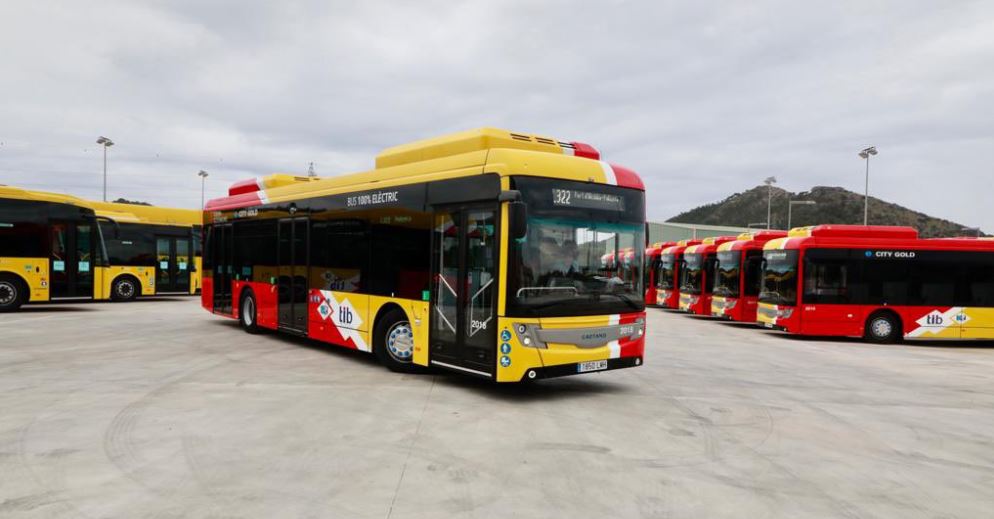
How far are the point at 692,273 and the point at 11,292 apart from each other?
23111 millimetres

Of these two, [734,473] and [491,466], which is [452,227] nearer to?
[491,466]

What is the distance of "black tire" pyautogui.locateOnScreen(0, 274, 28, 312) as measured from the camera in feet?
59.8

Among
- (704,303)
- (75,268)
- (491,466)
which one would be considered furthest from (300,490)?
(704,303)

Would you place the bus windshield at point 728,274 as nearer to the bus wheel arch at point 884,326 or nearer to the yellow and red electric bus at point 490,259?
the bus wheel arch at point 884,326

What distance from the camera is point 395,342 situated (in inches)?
391

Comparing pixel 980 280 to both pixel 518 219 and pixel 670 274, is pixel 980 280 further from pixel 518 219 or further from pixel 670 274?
pixel 518 219

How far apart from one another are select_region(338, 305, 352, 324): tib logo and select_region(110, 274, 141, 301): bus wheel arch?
18.2 m

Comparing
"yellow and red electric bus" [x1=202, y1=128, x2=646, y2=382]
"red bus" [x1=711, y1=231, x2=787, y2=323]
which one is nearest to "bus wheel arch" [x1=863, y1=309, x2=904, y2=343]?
"red bus" [x1=711, y1=231, x2=787, y2=323]

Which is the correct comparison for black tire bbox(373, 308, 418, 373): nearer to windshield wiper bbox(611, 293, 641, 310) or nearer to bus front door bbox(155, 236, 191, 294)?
windshield wiper bbox(611, 293, 641, 310)

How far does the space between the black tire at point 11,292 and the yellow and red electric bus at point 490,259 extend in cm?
1278

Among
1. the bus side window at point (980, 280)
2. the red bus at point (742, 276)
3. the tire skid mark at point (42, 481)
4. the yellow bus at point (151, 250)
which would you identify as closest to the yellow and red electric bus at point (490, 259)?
the tire skid mark at point (42, 481)

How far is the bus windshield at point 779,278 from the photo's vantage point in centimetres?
1811

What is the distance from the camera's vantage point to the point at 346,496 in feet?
15.5

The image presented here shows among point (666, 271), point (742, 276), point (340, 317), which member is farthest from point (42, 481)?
point (666, 271)
